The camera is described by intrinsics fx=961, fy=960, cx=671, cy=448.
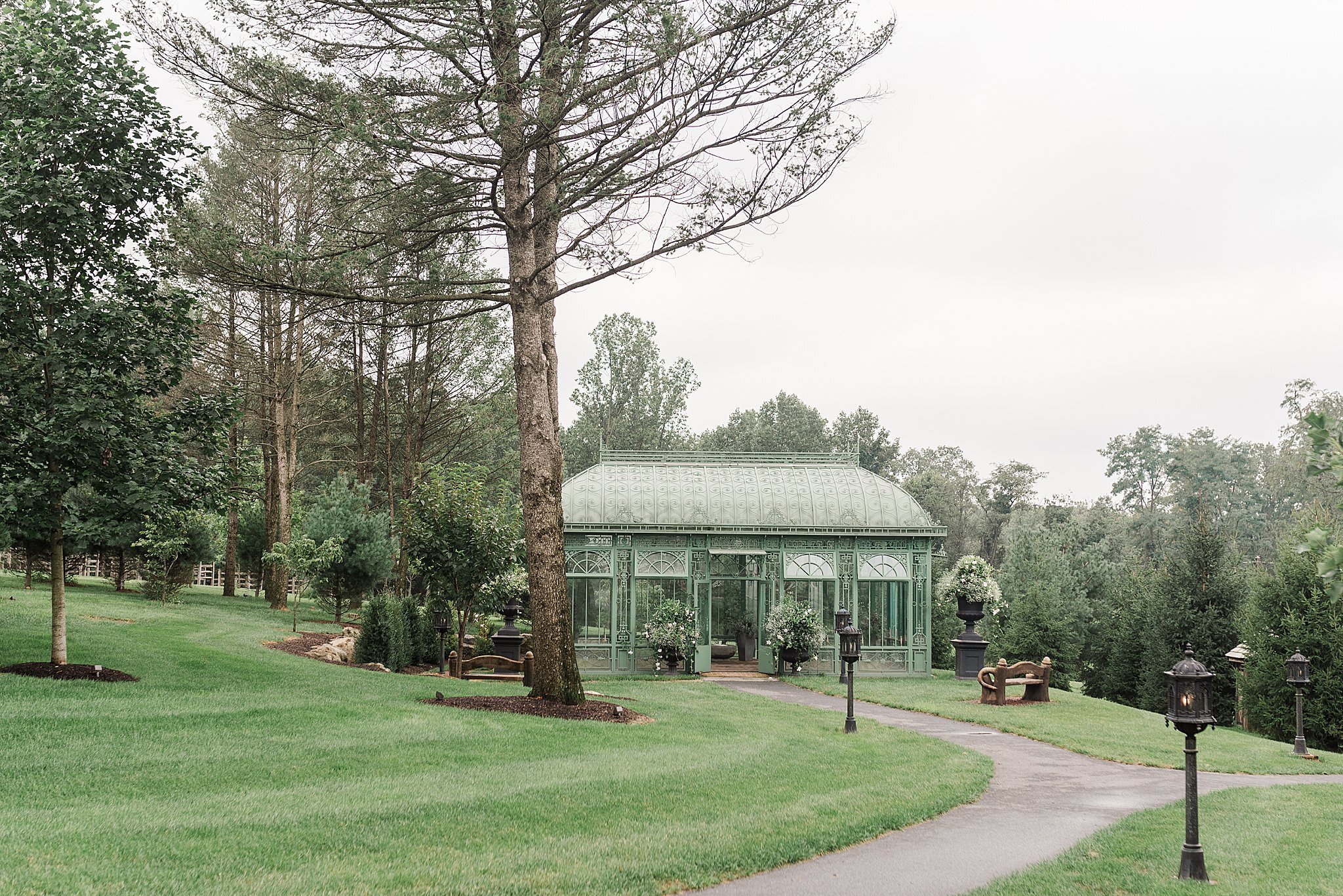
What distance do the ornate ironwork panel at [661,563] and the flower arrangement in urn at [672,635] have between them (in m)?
0.69

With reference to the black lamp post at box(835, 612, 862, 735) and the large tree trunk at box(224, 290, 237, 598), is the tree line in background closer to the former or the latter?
the black lamp post at box(835, 612, 862, 735)

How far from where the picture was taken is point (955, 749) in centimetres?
1140

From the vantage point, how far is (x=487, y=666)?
18078mm

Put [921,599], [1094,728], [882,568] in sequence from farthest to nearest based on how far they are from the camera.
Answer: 1. [921,599]
2. [882,568]
3. [1094,728]

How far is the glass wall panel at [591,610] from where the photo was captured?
21328mm

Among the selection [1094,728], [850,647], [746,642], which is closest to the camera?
[850,647]

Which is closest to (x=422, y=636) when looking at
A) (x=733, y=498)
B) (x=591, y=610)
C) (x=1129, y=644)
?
Result: (x=591, y=610)

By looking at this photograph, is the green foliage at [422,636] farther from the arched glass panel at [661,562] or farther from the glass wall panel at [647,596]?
the arched glass panel at [661,562]

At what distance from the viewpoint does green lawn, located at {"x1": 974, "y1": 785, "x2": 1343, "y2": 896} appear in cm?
600

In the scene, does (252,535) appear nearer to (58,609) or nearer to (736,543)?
(736,543)

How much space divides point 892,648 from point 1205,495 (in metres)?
44.7

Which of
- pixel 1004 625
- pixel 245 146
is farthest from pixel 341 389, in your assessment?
pixel 1004 625

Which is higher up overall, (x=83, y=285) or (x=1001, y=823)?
(x=83, y=285)

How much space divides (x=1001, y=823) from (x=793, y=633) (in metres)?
12.9
